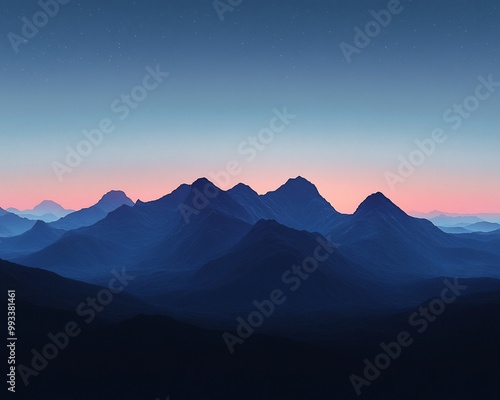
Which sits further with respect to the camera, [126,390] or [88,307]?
[88,307]

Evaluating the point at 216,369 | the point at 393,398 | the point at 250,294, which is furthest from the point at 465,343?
the point at 250,294

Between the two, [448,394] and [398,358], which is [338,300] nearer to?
[398,358]

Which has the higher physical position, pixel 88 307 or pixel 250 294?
pixel 88 307

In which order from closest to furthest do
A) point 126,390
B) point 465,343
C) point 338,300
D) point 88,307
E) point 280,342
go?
point 126,390 < point 280,342 < point 465,343 < point 88,307 < point 338,300

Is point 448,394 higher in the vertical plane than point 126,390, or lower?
lower

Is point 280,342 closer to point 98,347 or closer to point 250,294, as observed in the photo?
point 98,347

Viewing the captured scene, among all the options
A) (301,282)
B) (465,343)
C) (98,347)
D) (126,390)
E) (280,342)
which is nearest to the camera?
(126,390)

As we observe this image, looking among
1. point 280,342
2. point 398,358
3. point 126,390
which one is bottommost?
point 398,358

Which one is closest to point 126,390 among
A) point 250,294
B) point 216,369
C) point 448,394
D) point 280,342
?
point 216,369

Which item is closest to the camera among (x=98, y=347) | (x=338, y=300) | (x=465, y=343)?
(x=98, y=347)
